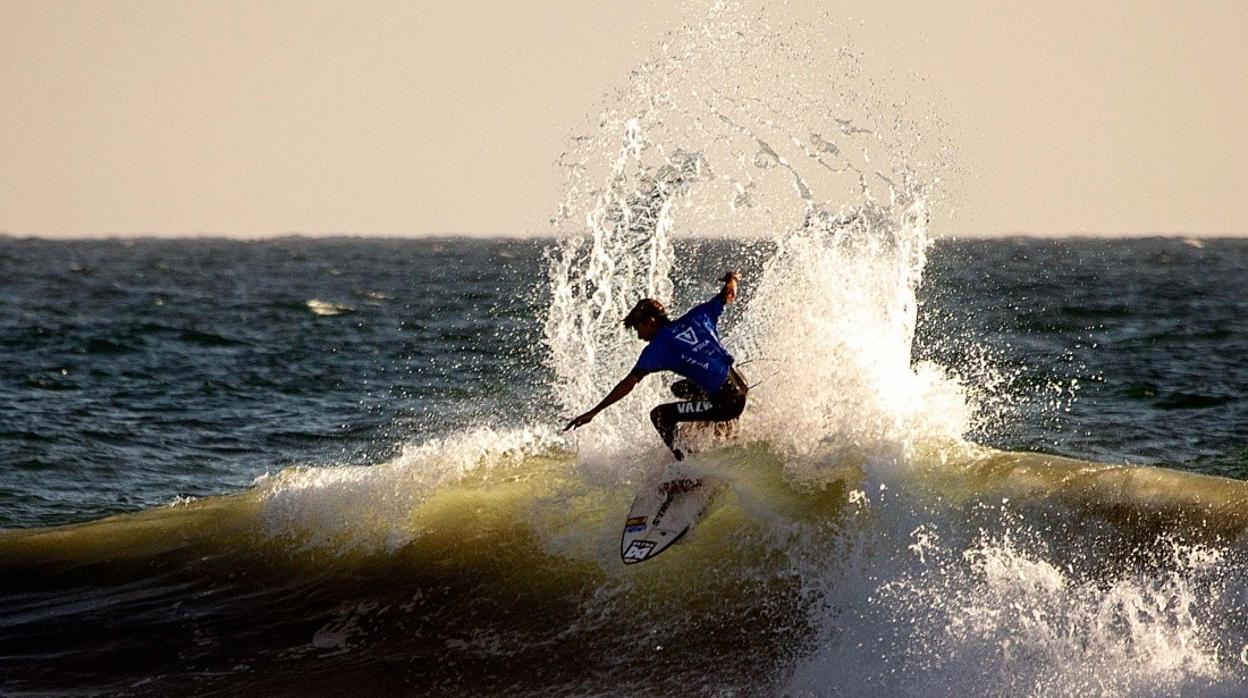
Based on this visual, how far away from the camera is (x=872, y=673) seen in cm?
847

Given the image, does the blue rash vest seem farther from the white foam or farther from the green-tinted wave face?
the white foam

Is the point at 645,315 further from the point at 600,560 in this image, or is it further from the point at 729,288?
the point at 600,560

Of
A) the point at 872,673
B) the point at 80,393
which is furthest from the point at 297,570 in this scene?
the point at 80,393

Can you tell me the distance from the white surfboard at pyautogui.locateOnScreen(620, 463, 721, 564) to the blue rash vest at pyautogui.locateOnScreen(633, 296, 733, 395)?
0.91m

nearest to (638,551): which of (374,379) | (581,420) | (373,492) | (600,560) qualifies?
(600,560)

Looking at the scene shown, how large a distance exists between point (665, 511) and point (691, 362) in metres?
1.30

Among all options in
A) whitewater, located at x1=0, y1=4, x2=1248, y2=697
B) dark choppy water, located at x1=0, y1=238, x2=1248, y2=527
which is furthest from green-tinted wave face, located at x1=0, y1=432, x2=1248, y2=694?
dark choppy water, located at x1=0, y1=238, x2=1248, y2=527

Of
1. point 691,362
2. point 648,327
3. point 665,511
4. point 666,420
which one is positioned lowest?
point 665,511

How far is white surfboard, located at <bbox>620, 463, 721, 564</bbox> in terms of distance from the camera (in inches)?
405

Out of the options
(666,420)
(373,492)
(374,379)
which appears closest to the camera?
(666,420)

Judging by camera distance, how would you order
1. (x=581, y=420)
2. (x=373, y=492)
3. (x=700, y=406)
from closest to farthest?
(x=581, y=420)
(x=700, y=406)
(x=373, y=492)

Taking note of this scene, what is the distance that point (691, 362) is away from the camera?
9.91 metres

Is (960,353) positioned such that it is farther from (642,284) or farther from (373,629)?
(373,629)

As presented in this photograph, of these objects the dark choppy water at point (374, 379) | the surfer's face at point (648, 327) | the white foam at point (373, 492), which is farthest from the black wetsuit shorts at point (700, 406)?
the dark choppy water at point (374, 379)
